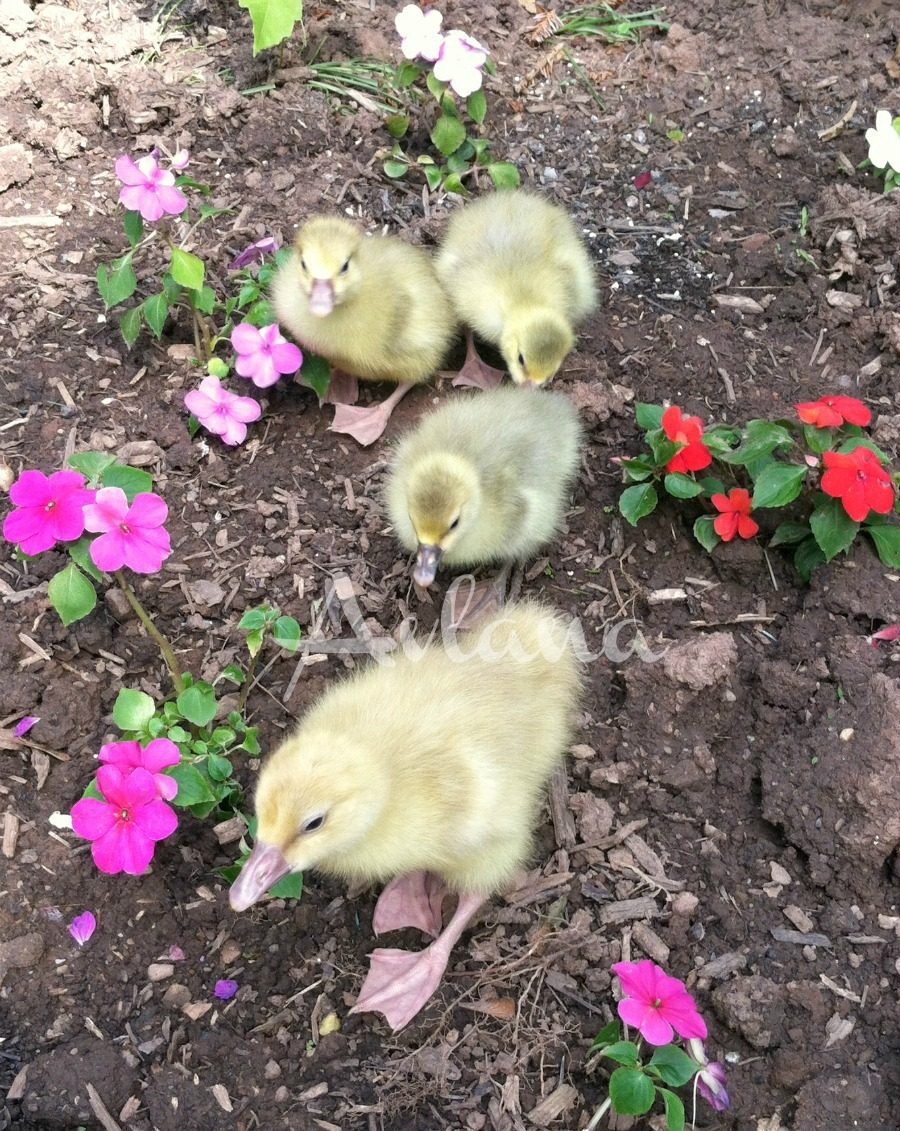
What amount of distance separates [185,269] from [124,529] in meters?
1.21

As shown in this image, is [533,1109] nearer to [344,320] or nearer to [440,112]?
[344,320]

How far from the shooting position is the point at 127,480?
2613mm

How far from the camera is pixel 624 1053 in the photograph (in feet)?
7.20

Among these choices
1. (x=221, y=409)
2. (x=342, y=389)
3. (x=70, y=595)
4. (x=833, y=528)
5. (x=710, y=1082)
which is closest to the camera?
(x=710, y=1082)

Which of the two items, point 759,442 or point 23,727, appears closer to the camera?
point 23,727

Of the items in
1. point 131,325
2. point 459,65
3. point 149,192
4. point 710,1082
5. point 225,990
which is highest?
point 459,65

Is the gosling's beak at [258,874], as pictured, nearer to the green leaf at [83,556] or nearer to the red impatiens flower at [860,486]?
the green leaf at [83,556]

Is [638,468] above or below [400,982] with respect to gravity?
above

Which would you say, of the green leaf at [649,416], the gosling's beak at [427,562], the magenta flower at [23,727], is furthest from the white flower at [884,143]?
the magenta flower at [23,727]

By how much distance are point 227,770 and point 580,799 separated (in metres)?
0.94

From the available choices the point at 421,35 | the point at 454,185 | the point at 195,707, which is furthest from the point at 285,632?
the point at 421,35

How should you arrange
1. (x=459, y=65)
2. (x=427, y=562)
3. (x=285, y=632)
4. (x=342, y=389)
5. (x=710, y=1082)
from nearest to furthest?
(x=710, y=1082) → (x=285, y=632) → (x=427, y=562) → (x=342, y=389) → (x=459, y=65)

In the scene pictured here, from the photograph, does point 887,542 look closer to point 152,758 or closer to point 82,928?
point 152,758

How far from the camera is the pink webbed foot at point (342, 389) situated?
3715 mm
